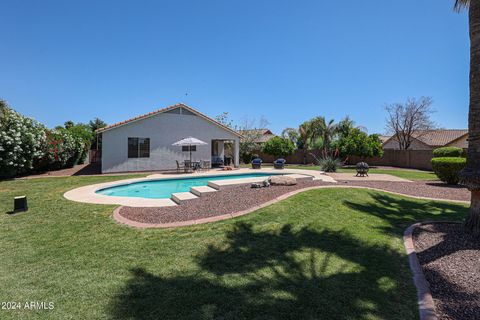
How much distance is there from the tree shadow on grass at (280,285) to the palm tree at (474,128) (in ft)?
8.40

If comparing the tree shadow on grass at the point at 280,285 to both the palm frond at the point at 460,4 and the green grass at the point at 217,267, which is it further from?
the palm frond at the point at 460,4

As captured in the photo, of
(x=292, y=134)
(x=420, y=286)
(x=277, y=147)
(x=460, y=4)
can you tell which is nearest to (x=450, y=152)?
(x=460, y=4)

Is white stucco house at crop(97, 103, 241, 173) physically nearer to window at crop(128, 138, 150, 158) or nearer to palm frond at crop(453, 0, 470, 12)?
window at crop(128, 138, 150, 158)

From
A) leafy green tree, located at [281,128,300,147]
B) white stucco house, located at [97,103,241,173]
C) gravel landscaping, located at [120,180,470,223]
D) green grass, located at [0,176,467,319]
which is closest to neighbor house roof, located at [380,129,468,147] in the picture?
leafy green tree, located at [281,128,300,147]

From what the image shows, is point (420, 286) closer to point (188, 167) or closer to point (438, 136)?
point (188, 167)

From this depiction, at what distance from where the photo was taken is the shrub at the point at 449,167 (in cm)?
1347

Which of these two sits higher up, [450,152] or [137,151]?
[137,151]

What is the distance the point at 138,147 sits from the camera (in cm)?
1961

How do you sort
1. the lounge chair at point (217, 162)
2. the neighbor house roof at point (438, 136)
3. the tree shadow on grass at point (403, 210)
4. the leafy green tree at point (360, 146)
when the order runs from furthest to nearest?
the neighbor house roof at point (438, 136), the leafy green tree at point (360, 146), the lounge chair at point (217, 162), the tree shadow on grass at point (403, 210)

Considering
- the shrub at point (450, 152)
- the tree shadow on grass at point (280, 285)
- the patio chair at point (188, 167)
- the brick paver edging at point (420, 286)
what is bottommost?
the brick paver edging at point (420, 286)

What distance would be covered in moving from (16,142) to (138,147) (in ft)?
24.3

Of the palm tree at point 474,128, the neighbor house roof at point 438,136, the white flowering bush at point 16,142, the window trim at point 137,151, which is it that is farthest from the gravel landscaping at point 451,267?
the neighbor house roof at point 438,136

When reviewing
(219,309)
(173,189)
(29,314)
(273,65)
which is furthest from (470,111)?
(273,65)

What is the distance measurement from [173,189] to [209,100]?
23.7 m
